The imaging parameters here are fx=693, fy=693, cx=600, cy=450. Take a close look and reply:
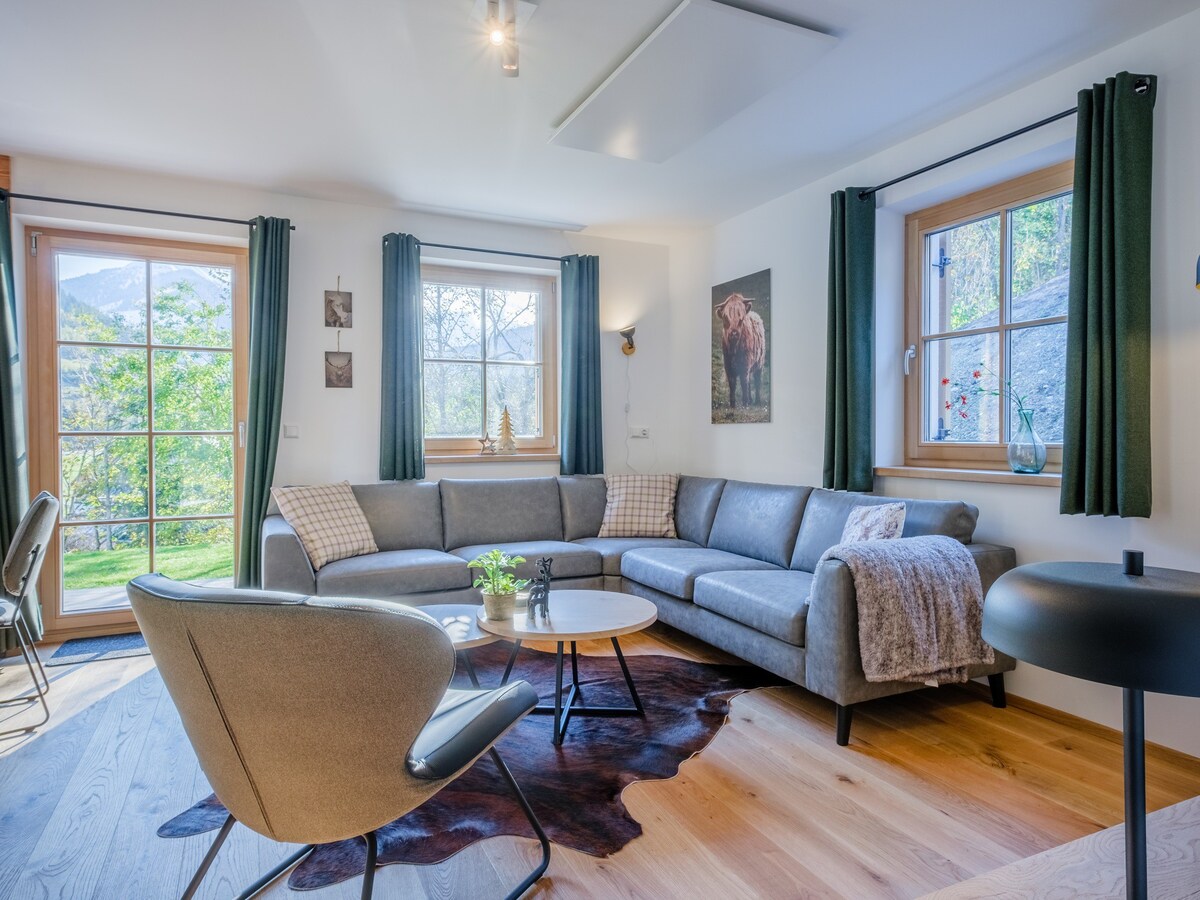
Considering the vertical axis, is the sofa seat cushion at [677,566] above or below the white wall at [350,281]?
below

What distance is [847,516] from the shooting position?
3.28 meters

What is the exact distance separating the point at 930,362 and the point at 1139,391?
1.14 meters

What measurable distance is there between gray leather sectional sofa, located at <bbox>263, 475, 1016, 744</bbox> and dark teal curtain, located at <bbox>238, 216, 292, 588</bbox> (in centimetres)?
24

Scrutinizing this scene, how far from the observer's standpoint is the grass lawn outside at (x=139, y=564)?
3789mm

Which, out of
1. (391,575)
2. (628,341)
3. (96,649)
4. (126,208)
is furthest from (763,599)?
(126,208)

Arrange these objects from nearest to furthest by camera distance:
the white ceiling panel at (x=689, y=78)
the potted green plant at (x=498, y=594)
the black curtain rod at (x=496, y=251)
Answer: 1. the white ceiling panel at (x=689, y=78)
2. the potted green plant at (x=498, y=594)
3. the black curtain rod at (x=496, y=251)

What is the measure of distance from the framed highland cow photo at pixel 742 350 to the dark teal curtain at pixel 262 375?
271 cm

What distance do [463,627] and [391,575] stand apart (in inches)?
39.1

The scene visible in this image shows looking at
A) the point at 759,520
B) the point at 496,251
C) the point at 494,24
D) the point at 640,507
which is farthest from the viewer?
the point at 496,251

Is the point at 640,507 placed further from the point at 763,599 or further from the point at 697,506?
the point at 763,599

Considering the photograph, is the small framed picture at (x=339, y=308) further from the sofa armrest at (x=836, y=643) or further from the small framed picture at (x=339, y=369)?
the sofa armrest at (x=836, y=643)

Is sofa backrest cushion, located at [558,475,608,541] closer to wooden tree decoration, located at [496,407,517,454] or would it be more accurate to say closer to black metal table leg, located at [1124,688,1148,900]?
wooden tree decoration, located at [496,407,517,454]

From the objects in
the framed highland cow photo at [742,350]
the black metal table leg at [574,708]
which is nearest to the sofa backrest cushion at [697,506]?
the framed highland cow photo at [742,350]

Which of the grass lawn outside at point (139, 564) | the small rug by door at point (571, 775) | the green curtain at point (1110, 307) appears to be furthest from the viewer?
the grass lawn outside at point (139, 564)
